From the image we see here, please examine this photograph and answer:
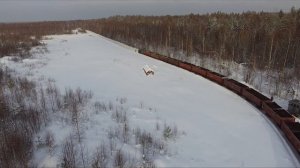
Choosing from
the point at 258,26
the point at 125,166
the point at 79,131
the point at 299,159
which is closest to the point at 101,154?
the point at 125,166

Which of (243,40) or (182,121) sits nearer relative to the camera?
(182,121)

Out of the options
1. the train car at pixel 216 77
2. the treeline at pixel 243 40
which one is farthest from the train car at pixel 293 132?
the treeline at pixel 243 40

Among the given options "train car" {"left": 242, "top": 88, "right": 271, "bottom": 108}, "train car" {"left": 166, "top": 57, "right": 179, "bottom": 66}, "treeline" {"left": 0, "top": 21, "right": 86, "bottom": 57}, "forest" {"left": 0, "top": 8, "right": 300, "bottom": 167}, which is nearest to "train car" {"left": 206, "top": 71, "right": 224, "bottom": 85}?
"train car" {"left": 242, "top": 88, "right": 271, "bottom": 108}

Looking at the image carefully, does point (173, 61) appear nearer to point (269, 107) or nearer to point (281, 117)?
point (269, 107)

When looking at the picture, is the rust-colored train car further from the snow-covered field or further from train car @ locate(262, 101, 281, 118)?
train car @ locate(262, 101, 281, 118)

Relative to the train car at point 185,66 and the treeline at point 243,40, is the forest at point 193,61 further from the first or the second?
the train car at point 185,66

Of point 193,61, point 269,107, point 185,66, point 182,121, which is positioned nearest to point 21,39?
point 193,61
